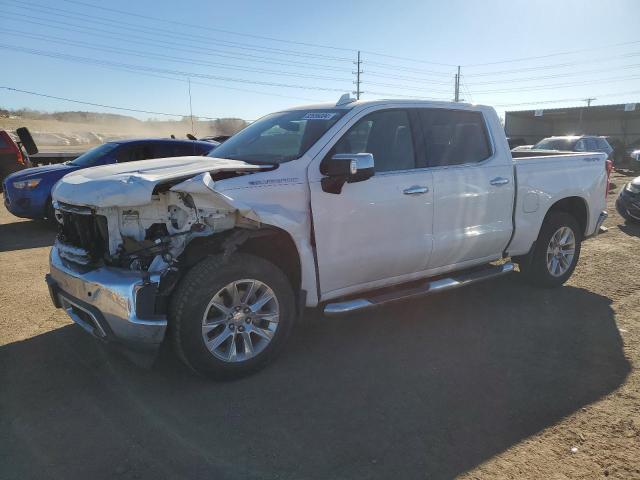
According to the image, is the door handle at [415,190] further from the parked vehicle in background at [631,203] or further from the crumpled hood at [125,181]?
the parked vehicle in background at [631,203]

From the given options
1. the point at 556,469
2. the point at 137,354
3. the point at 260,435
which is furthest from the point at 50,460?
the point at 556,469

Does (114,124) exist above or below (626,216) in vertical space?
above

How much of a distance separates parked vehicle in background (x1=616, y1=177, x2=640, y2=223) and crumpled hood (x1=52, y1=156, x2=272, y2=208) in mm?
8308

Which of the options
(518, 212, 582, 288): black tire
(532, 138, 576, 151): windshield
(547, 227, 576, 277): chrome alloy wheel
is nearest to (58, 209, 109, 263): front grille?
(518, 212, 582, 288): black tire

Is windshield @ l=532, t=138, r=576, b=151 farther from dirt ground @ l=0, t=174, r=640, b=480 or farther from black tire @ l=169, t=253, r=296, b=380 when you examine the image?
black tire @ l=169, t=253, r=296, b=380

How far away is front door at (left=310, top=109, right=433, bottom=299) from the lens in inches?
146

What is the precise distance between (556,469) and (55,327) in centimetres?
411

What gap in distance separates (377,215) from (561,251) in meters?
2.86

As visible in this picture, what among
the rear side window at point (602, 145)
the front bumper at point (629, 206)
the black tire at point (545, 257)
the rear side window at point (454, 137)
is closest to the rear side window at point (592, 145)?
the rear side window at point (602, 145)

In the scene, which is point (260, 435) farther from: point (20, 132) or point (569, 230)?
point (20, 132)

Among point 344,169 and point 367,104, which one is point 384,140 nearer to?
point 367,104

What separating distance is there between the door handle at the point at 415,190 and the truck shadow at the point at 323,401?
1270 millimetres

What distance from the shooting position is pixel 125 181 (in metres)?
3.21

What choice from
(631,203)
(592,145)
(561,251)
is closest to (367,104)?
(561,251)
